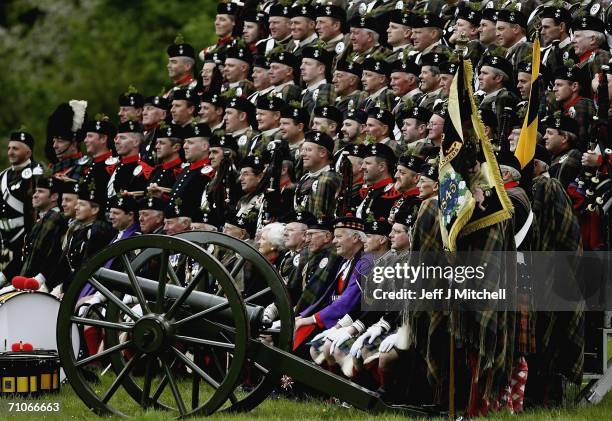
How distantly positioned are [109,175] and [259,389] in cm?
561

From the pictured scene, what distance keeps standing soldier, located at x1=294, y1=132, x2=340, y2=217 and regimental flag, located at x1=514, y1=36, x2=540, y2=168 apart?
233 centimetres

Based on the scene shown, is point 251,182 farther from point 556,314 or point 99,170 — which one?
point 556,314

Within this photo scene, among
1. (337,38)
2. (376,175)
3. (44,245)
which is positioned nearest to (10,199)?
(44,245)

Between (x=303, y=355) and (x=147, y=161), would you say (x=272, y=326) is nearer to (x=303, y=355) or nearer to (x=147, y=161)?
(x=303, y=355)

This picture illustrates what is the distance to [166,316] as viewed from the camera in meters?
9.24

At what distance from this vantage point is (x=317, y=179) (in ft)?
40.3

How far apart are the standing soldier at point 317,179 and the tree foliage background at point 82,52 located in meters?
15.4

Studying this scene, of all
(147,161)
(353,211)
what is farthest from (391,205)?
(147,161)

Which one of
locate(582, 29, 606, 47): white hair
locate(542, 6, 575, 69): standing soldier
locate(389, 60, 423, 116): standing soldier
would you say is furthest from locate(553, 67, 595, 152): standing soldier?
locate(389, 60, 423, 116): standing soldier

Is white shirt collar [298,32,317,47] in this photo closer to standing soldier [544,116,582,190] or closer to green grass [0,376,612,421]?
standing soldier [544,116,582,190]

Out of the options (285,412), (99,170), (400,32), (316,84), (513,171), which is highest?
(400,32)

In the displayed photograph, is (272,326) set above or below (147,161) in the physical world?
below

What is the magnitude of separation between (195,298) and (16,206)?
6.13m

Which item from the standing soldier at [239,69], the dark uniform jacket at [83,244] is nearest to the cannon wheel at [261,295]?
the dark uniform jacket at [83,244]
